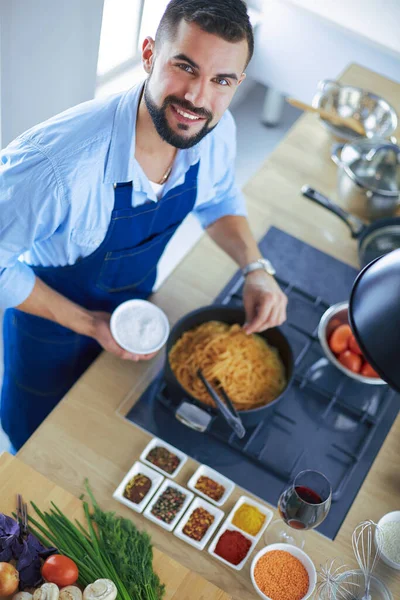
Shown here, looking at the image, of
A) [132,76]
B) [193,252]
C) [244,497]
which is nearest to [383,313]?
[244,497]

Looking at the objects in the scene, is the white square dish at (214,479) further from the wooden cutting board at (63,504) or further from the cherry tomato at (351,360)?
the cherry tomato at (351,360)

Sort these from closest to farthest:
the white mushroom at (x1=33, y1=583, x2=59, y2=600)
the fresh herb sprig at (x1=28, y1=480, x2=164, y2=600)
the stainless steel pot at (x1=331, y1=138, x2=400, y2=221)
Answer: the white mushroom at (x1=33, y1=583, x2=59, y2=600) → the fresh herb sprig at (x1=28, y1=480, x2=164, y2=600) → the stainless steel pot at (x1=331, y1=138, x2=400, y2=221)

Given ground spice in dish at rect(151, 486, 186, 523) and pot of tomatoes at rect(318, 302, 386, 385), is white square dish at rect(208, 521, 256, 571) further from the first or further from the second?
pot of tomatoes at rect(318, 302, 386, 385)

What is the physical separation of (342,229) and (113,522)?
1.28 metres

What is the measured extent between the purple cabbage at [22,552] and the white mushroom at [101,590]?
0.10 metres

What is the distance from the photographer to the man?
146 centimetres

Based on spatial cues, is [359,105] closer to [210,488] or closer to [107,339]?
[107,339]

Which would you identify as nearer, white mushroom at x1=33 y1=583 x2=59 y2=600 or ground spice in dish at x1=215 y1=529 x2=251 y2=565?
white mushroom at x1=33 y1=583 x2=59 y2=600

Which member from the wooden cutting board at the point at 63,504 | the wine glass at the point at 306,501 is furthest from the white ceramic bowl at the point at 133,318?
the wine glass at the point at 306,501

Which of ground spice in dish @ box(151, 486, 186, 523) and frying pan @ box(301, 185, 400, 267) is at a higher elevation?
frying pan @ box(301, 185, 400, 267)

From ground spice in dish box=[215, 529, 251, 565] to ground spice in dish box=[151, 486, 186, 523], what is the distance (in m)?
0.12

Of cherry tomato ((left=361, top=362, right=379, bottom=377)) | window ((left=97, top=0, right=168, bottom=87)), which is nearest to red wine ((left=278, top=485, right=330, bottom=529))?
cherry tomato ((left=361, top=362, right=379, bottom=377))

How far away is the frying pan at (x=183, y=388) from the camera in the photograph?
64.2 inches

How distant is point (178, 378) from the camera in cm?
173
